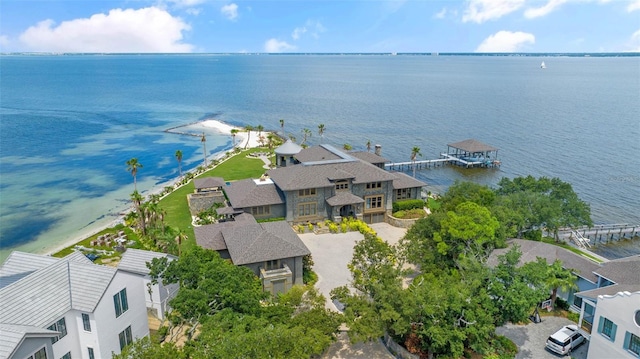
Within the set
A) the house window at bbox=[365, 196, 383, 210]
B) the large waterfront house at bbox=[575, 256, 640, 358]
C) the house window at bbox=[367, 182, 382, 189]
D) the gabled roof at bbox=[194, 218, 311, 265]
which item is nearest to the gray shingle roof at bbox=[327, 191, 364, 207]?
the house window at bbox=[365, 196, 383, 210]

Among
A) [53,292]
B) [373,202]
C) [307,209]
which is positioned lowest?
[307,209]

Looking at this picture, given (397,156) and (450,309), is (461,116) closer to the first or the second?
(397,156)

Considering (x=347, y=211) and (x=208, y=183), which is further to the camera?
(x=208, y=183)

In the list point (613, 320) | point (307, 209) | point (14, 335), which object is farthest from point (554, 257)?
point (14, 335)

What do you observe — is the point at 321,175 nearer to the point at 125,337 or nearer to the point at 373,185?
the point at 373,185

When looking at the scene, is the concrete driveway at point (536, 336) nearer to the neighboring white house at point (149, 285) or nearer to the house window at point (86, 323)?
Answer: the neighboring white house at point (149, 285)
